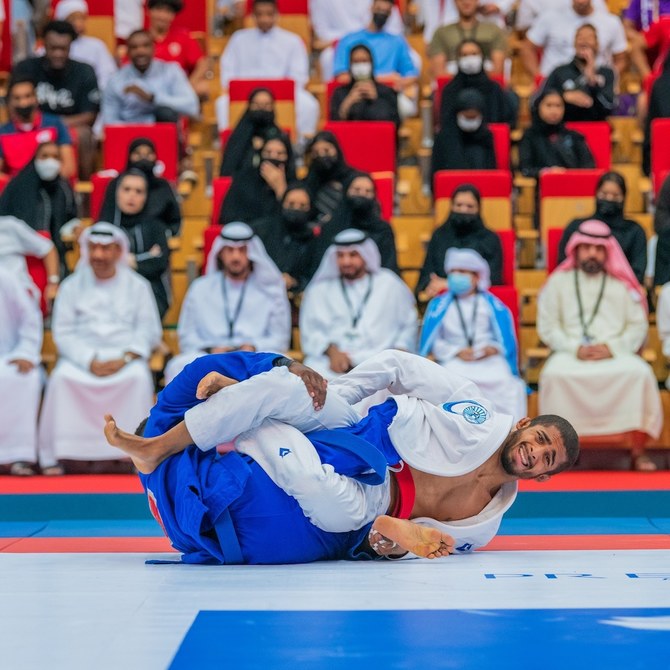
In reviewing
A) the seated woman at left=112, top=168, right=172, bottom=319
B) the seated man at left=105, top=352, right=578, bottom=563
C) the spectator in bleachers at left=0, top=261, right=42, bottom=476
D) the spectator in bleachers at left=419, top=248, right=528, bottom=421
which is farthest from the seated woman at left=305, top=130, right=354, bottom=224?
the seated man at left=105, top=352, right=578, bottom=563

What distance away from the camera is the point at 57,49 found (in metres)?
8.66

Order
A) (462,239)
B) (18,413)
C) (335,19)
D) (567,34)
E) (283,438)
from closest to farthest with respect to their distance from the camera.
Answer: (283,438)
(18,413)
(462,239)
(567,34)
(335,19)

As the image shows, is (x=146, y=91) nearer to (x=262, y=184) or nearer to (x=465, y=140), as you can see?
(x=262, y=184)

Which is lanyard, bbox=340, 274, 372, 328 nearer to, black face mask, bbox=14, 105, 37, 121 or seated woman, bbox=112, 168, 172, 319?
seated woman, bbox=112, 168, 172, 319

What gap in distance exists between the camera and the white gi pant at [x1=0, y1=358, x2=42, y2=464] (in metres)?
6.50

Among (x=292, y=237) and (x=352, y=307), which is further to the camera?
(x=292, y=237)

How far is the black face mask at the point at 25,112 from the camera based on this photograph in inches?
319

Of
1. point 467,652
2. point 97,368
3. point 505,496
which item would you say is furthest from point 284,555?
point 97,368

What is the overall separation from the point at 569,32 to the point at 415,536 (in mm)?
6353

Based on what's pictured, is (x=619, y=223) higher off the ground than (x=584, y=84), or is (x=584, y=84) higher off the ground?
(x=584, y=84)

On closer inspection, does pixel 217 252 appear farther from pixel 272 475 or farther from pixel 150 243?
pixel 272 475

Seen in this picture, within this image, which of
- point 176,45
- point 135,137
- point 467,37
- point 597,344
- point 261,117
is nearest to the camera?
point 597,344

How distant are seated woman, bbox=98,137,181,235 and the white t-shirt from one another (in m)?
2.94

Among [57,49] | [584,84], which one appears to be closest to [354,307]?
[584,84]
